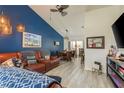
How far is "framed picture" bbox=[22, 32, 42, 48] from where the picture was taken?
5609 millimetres

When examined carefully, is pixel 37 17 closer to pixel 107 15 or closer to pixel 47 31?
pixel 47 31

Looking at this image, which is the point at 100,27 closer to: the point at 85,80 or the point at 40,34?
the point at 85,80

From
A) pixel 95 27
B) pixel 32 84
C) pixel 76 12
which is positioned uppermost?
pixel 76 12

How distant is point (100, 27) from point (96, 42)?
26.0 inches

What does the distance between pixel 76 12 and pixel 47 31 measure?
8.08ft

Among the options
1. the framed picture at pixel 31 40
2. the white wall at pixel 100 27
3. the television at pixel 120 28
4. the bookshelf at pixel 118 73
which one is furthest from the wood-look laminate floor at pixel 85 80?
the framed picture at pixel 31 40

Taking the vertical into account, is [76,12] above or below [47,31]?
above

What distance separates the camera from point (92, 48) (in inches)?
225

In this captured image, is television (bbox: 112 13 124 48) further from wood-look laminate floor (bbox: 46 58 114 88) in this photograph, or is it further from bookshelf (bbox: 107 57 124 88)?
wood-look laminate floor (bbox: 46 58 114 88)

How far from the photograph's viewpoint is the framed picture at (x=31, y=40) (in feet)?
18.4

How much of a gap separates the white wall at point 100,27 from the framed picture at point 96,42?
0.13 meters

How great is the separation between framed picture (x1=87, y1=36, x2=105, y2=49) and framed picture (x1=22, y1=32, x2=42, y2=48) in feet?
8.59

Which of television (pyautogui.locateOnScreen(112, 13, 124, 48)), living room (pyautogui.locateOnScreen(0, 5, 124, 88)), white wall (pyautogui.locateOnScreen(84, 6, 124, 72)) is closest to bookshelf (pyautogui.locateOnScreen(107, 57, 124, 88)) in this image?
television (pyautogui.locateOnScreen(112, 13, 124, 48))
